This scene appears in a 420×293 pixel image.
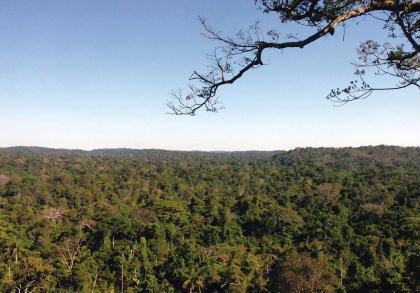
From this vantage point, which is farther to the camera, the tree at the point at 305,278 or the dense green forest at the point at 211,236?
the dense green forest at the point at 211,236

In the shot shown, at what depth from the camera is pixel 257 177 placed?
279ft

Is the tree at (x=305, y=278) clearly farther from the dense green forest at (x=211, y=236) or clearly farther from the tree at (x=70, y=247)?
the tree at (x=70, y=247)

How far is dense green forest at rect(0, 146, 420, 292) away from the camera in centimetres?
2689

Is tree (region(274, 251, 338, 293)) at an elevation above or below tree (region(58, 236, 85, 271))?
above

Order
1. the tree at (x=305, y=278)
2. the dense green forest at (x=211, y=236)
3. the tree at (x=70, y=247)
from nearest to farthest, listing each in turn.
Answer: the tree at (x=305, y=278)
the dense green forest at (x=211, y=236)
the tree at (x=70, y=247)

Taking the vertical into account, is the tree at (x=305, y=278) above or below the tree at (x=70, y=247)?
above

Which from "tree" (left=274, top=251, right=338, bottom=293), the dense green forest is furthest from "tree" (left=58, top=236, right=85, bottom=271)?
"tree" (left=274, top=251, right=338, bottom=293)

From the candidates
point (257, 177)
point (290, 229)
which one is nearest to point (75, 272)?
point (290, 229)

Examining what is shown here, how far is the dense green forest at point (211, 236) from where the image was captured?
26.9 m

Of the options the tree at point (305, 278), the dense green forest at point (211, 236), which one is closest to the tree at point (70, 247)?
the dense green forest at point (211, 236)

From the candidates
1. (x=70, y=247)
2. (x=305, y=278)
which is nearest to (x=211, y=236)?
(x=70, y=247)

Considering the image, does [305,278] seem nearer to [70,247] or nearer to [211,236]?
[211,236]

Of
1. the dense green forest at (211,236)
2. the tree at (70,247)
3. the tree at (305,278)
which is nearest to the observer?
the tree at (305,278)

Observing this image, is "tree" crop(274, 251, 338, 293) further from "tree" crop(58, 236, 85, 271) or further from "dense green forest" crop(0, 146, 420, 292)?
"tree" crop(58, 236, 85, 271)
